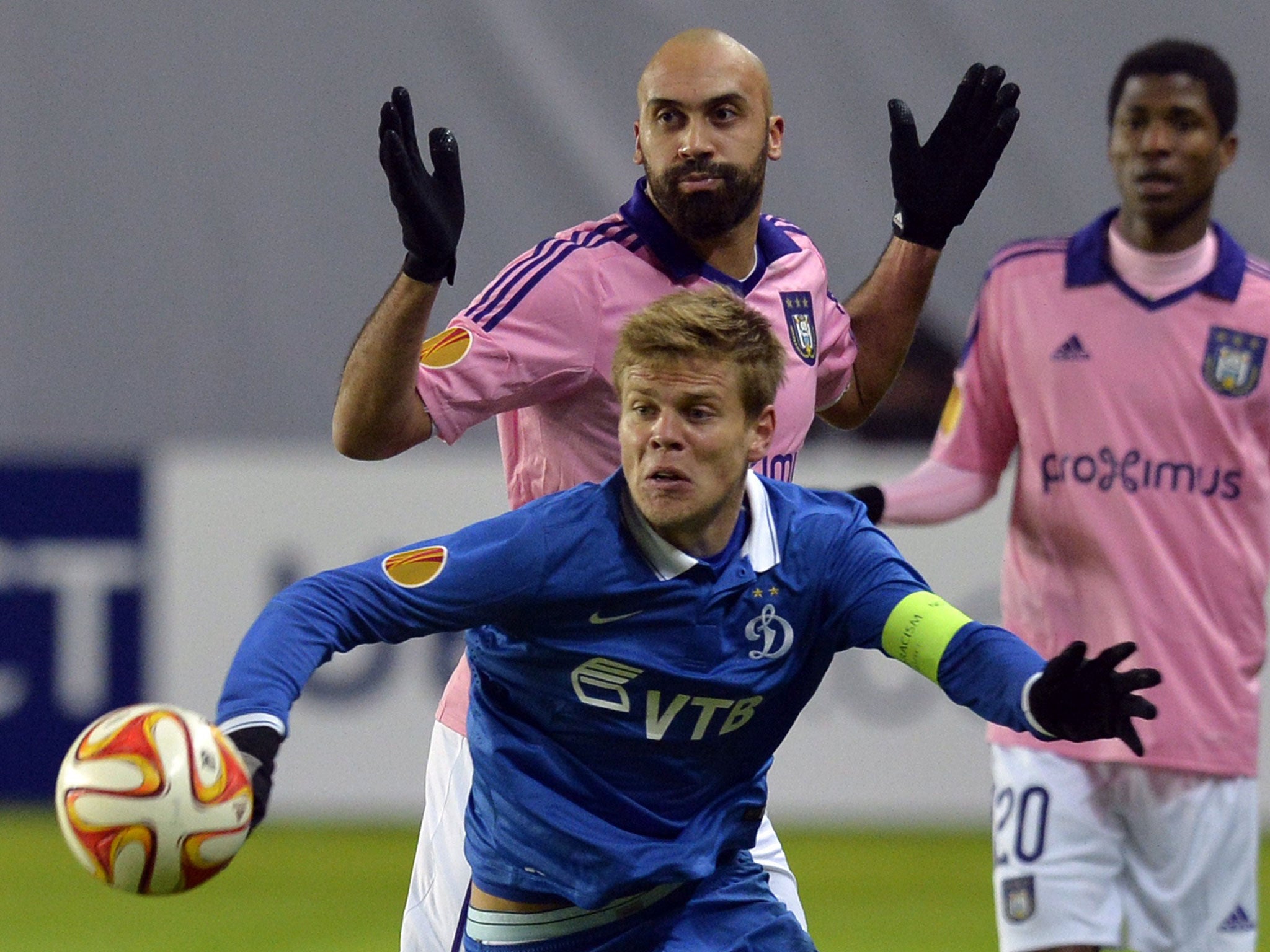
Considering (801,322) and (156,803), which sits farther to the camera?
(801,322)

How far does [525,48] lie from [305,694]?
2507 millimetres

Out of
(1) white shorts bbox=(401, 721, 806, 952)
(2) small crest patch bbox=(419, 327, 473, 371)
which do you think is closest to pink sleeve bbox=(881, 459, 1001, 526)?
(1) white shorts bbox=(401, 721, 806, 952)

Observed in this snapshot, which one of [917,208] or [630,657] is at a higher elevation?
[917,208]

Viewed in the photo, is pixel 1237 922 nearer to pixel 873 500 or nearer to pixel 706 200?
pixel 873 500

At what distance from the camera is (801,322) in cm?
384

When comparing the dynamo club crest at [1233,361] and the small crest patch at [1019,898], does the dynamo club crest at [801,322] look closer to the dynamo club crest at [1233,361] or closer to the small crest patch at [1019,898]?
the dynamo club crest at [1233,361]

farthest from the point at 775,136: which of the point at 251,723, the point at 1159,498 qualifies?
the point at 251,723

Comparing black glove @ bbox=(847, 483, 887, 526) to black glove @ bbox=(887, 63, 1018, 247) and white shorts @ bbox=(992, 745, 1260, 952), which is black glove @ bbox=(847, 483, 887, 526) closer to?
white shorts @ bbox=(992, 745, 1260, 952)

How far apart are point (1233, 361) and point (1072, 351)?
14.1 inches

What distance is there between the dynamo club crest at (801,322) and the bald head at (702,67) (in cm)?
36

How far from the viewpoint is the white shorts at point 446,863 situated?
3.59 metres

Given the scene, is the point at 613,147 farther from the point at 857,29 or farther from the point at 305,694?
the point at 305,694

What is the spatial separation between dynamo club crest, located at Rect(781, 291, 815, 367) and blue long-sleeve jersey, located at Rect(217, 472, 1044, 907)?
18.5 inches

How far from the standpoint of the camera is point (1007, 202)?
7.54 metres
